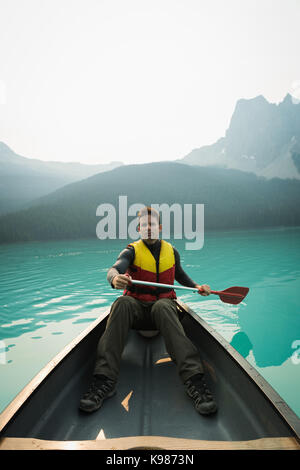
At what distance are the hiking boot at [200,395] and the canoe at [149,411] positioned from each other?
0.06 meters

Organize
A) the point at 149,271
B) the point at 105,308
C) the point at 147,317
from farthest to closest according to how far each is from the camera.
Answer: the point at 105,308 < the point at 149,271 < the point at 147,317

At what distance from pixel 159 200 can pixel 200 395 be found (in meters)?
95.7

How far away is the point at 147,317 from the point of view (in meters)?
2.63

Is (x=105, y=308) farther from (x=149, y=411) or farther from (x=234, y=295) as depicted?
(x=149, y=411)

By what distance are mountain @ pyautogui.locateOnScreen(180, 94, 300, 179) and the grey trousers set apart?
518 feet

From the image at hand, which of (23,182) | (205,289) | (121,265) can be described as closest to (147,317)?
(121,265)

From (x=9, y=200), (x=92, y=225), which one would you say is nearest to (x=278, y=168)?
(x=92, y=225)

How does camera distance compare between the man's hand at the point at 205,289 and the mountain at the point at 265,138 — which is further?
the mountain at the point at 265,138

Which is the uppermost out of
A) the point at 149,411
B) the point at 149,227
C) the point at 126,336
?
the point at 149,227

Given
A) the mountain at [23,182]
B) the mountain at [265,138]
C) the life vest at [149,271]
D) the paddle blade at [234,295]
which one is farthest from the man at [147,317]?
the mountain at [265,138]

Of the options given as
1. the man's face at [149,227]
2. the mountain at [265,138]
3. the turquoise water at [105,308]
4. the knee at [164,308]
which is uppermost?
the mountain at [265,138]

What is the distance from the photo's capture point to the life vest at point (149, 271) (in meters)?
2.81

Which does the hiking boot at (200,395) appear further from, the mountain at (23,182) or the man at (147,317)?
the mountain at (23,182)

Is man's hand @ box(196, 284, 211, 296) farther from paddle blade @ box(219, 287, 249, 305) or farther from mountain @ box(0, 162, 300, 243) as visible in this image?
mountain @ box(0, 162, 300, 243)
